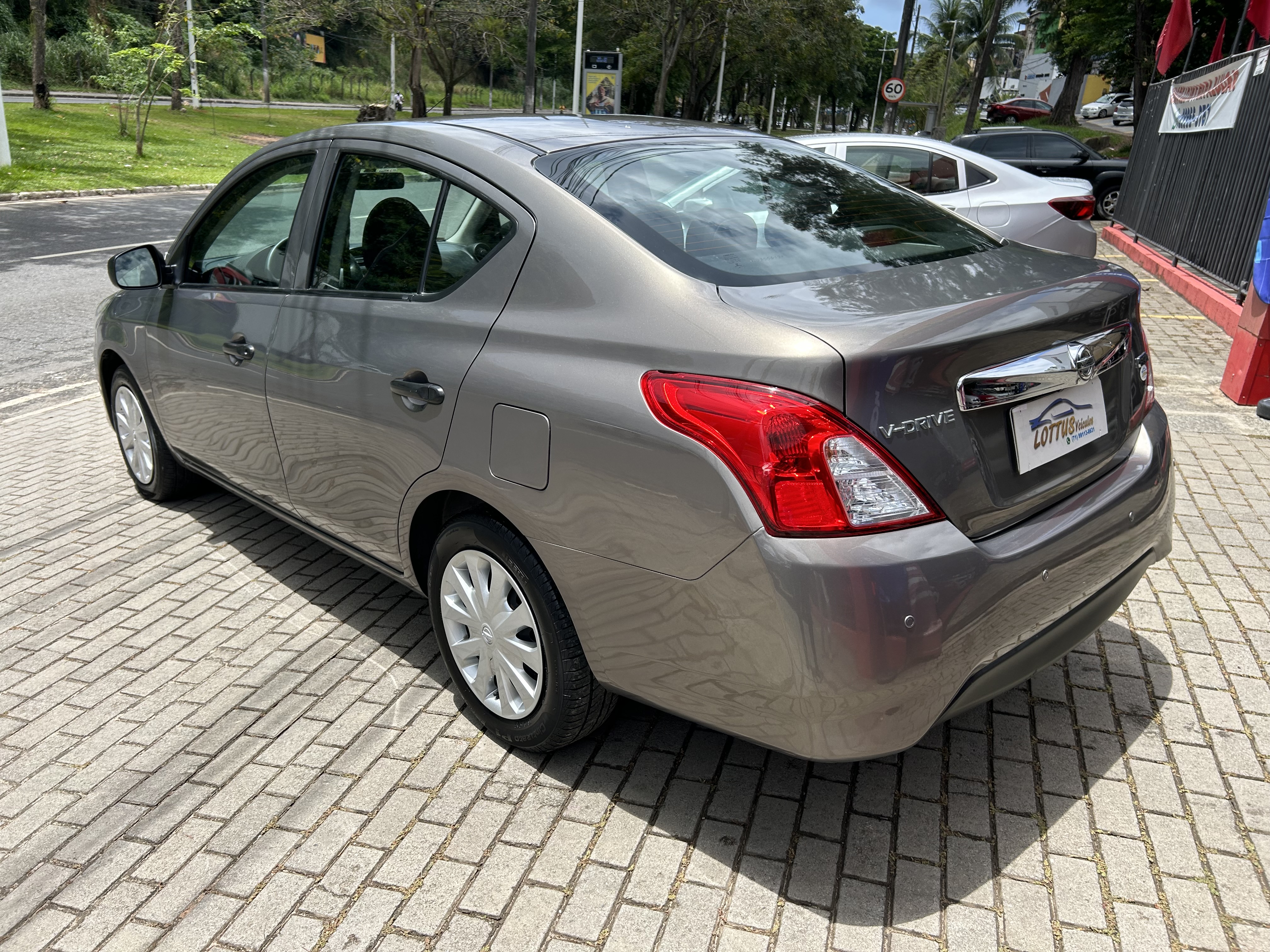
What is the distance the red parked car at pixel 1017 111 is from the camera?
52.4 m

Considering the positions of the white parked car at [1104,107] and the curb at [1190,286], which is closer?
the curb at [1190,286]

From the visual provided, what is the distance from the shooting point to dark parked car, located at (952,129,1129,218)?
60.2 ft

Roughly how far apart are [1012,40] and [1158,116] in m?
100

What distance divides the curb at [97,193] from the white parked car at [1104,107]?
52390 millimetres

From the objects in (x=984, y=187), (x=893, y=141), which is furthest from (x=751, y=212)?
(x=984, y=187)

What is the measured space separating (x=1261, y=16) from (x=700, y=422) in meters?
13.7

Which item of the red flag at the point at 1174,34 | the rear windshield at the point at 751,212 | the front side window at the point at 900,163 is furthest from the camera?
the red flag at the point at 1174,34

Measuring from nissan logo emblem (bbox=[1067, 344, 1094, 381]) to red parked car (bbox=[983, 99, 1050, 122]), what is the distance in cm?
5446

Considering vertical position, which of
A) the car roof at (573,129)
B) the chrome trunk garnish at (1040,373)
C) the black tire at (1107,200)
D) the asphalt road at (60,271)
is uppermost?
the car roof at (573,129)

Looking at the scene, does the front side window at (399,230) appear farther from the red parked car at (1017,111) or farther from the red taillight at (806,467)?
the red parked car at (1017,111)

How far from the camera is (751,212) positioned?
281 centimetres

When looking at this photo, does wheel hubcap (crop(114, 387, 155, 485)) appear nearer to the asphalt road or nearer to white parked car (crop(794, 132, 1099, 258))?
the asphalt road

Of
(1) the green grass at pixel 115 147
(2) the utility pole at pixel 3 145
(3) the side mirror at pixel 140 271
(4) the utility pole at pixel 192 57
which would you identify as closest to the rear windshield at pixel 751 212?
(3) the side mirror at pixel 140 271

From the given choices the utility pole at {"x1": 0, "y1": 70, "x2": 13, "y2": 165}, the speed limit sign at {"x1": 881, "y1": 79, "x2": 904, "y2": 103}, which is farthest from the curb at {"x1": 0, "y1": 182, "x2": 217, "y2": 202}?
the speed limit sign at {"x1": 881, "y1": 79, "x2": 904, "y2": 103}
